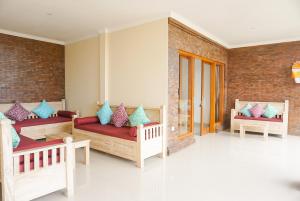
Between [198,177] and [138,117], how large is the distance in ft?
5.29

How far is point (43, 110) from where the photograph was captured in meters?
5.61

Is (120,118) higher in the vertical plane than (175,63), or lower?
lower

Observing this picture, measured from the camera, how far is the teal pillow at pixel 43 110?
5.56 m

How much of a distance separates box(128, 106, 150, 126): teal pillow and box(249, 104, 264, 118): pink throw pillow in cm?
360

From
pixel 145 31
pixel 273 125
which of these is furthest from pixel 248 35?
pixel 145 31

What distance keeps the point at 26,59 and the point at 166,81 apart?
13.4ft

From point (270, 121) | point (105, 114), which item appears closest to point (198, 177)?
point (105, 114)

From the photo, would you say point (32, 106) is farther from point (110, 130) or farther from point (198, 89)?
point (198, 89)

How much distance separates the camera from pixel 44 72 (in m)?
5.97

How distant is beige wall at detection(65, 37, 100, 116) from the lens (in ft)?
18.1

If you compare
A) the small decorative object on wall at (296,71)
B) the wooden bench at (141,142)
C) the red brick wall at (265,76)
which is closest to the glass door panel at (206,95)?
the red brick wall at (265,76)

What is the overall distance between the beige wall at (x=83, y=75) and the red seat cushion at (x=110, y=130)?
4.06 feet

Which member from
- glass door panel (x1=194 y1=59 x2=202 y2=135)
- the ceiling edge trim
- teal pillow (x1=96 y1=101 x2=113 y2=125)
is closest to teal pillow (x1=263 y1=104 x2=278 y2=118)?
glass door panel (x1=194 y1=59 x2=202 y2=135)

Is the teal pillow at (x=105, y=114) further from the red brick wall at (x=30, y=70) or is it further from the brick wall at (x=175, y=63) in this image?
the red brick wall at (x=30, y=70)
